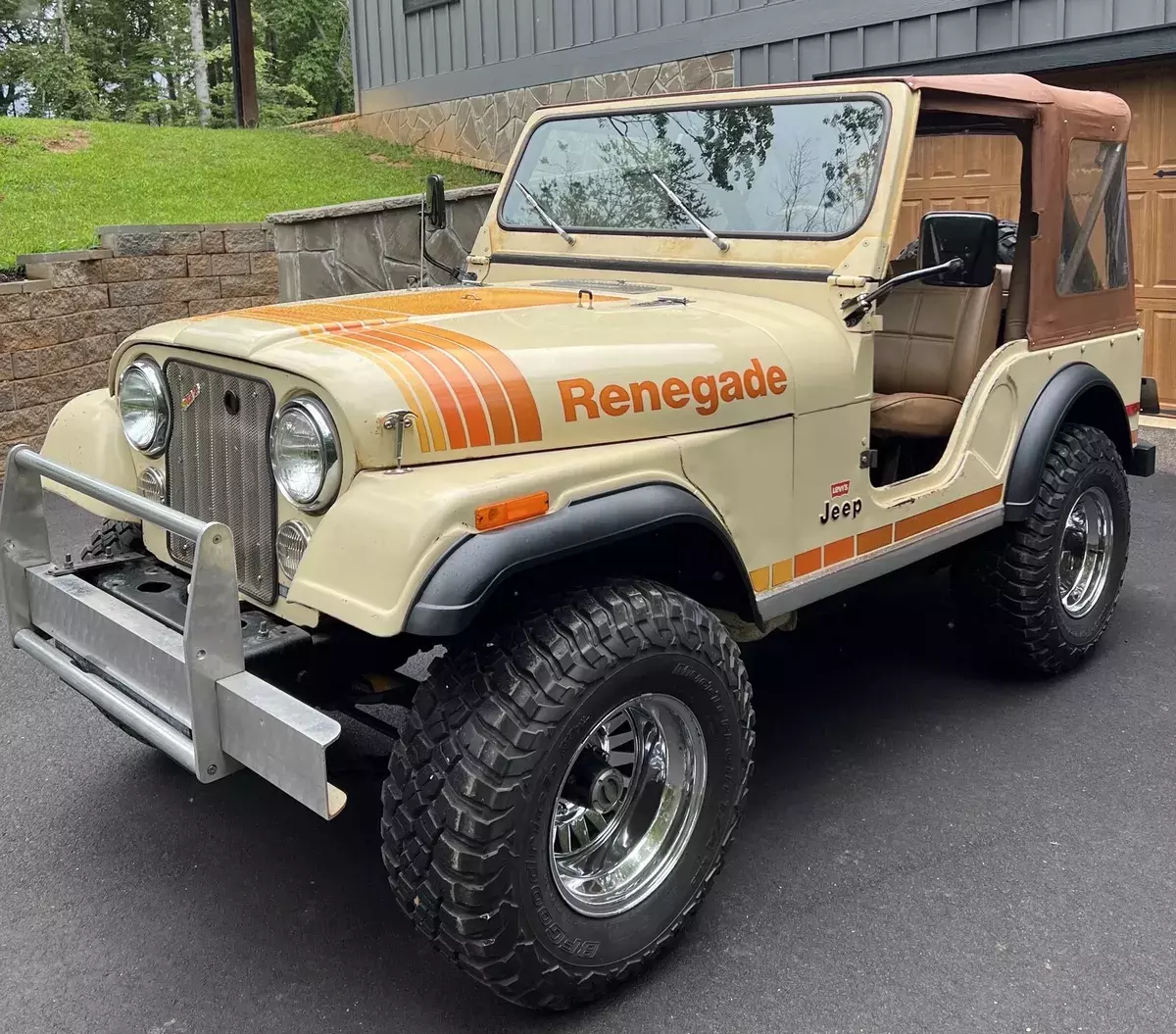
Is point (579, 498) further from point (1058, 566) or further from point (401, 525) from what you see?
point (1058, 566)

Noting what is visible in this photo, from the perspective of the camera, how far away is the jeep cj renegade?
235 cm

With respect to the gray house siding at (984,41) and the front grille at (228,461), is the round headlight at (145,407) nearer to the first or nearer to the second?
the front grille at (228,461)

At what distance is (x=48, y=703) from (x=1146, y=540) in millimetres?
5126

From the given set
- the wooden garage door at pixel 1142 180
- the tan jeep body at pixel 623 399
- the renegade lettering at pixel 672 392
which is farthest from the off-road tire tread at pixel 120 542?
the wooden garage door at pixel 1142 180

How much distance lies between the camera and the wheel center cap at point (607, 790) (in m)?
2.69

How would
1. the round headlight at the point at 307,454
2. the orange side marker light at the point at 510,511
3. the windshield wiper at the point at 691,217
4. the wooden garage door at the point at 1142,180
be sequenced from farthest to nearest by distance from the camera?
the wooden garage door at the point at 1142,180, the windshield wiper at the point at 691,217, the round headlight at the point at 307,454, the orange side marker light at the point at 510,511

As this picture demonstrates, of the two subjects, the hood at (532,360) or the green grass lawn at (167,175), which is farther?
the green grass lawn at (167,175)

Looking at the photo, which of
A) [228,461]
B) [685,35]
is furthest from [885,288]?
[685,35]

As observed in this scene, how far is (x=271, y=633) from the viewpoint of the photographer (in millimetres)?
2537

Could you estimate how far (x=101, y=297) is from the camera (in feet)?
24.4

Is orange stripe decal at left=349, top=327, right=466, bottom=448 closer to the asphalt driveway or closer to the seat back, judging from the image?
the asphalt driveway

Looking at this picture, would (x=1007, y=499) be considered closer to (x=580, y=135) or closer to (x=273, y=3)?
(x=580, y=135)

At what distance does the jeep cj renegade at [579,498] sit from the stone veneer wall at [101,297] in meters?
4.03

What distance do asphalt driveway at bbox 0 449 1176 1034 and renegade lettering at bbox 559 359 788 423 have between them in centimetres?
126
